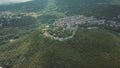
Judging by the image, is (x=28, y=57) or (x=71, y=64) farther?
(x=28, y=57)

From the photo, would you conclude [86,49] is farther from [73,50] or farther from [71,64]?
[71,64]

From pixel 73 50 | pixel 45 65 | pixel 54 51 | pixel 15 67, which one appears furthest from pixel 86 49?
pixel 15 67

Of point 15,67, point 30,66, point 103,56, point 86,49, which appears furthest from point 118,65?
point 15,67

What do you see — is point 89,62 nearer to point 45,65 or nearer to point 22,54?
point 45,65

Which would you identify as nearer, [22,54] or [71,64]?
[71,64]

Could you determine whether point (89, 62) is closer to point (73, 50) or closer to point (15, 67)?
point (73, 50)

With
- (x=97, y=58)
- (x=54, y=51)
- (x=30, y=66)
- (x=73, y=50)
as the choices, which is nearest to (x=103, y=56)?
(x=97, y=58)
